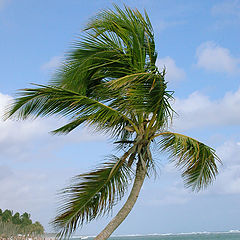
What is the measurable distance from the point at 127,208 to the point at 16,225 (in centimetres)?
8130

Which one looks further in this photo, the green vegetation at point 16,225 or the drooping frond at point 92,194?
the green vegetation at point 16,225

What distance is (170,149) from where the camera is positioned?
771 cm

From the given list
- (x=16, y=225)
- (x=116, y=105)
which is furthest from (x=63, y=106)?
(x=16, y=225)

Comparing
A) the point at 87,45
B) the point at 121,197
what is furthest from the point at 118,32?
the point at 121,197

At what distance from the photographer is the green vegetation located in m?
73.1

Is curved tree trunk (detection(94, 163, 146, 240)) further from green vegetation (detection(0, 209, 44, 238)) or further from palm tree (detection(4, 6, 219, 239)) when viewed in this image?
green vegetation (detection(0, 209, 44, 238))

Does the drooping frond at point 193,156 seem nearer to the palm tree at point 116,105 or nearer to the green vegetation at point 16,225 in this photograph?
the palm tree at point 116,105

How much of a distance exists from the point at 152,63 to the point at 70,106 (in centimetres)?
178

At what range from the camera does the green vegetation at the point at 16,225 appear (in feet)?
240

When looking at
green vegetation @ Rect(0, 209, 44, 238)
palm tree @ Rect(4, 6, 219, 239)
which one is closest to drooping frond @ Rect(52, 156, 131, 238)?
palm tree @ Rect(4, 6, 219, 239)

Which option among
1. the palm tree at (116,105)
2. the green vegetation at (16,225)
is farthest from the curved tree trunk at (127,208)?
the green vegetation at (16,225)

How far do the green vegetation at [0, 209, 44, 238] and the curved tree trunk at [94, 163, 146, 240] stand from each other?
66057 mm

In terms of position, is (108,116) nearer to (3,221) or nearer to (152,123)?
(152,123)

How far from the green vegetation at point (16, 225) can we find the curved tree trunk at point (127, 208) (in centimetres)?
6606
